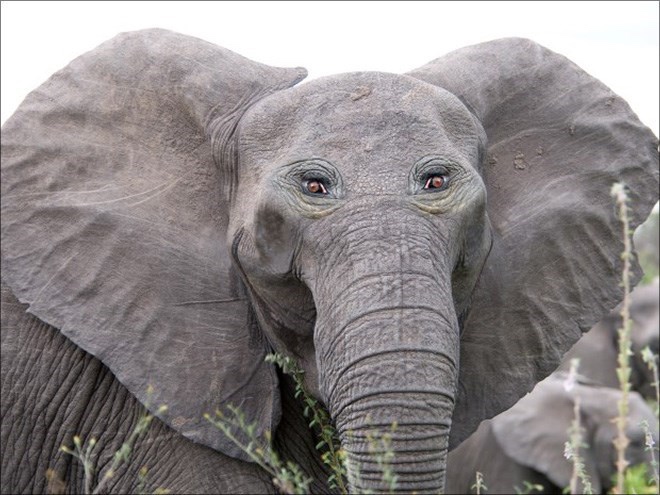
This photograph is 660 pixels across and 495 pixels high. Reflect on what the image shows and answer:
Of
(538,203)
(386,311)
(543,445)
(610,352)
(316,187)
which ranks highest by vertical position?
(316,187)

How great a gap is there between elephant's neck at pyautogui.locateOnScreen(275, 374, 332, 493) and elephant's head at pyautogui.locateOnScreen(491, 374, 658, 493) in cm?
536

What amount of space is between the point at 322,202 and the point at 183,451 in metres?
1.09

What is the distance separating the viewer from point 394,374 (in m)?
4.03

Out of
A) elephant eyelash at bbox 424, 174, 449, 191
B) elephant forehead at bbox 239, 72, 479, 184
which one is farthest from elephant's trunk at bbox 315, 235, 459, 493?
elephant forehead at bbox 239, 72, 479, 184

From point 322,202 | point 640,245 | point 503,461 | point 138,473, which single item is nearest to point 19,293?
point 138,473

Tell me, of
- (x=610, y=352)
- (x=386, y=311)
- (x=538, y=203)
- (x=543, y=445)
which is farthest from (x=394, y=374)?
(x=610, y=352)

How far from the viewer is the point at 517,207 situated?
5258 mm

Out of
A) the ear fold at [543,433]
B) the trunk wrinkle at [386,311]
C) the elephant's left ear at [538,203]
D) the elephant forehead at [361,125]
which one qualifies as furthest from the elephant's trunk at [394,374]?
the ear fold at [543,433]

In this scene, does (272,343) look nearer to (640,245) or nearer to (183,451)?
(183,451)

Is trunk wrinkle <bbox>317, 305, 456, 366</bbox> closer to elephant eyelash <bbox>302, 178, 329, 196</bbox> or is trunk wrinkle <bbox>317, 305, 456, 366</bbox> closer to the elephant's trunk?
the elephant's trunk

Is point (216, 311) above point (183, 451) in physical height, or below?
above

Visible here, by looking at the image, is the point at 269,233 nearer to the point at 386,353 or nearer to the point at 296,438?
the point at 386,353

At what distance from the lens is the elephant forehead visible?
14.8 ft

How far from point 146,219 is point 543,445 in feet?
20.2
